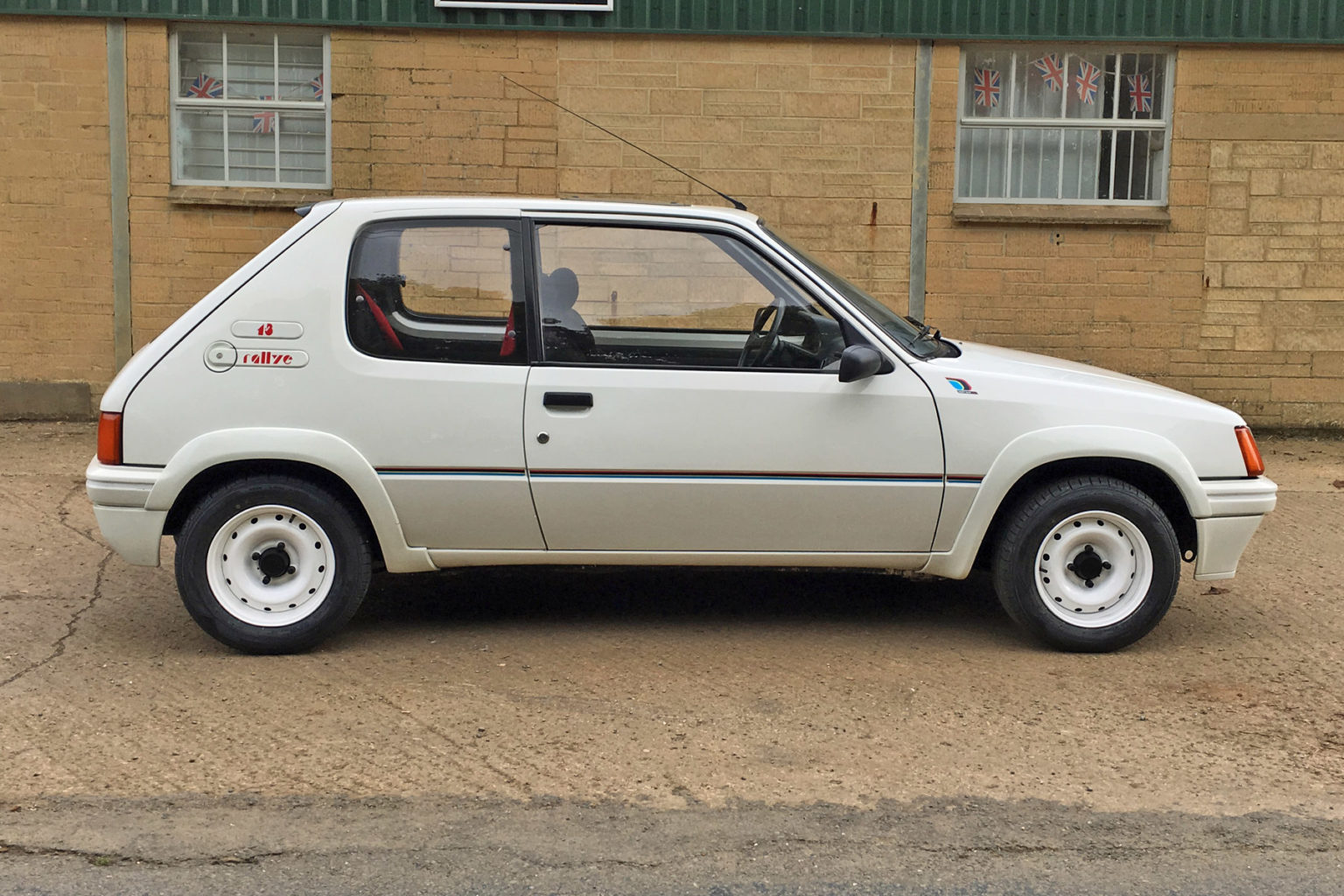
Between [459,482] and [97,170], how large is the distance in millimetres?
6835

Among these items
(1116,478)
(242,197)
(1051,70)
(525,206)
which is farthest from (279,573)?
(1051,70)

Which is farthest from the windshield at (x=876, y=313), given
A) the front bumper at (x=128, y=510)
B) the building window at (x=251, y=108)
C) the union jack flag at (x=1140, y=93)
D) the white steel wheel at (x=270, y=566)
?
the building window at (x=251, y=108)

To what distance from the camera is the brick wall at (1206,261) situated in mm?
11055

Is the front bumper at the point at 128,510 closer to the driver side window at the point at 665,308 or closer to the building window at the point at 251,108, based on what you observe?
the driver side window at the point at 665,308

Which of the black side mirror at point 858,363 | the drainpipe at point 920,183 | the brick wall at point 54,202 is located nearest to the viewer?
the black side mirror at point 858,363

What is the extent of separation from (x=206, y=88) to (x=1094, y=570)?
8200 mm

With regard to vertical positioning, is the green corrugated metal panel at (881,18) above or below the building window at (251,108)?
above

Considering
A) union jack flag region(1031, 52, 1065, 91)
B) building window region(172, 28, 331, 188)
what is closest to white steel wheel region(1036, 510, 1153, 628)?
union jack flag region(1031, 52, 1065, 91)

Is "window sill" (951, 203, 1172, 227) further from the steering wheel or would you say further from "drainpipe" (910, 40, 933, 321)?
the steering wheel

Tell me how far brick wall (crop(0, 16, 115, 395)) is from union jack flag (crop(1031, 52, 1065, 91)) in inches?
280

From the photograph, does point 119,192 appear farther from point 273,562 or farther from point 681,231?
point 681,231

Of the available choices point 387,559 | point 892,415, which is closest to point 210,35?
point 387,559

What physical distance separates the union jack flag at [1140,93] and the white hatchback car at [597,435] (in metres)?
6.29

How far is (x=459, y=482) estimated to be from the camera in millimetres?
5520
